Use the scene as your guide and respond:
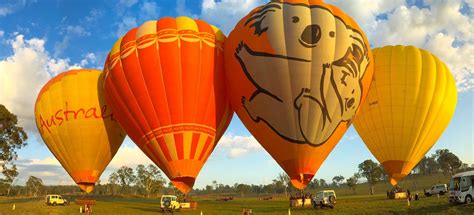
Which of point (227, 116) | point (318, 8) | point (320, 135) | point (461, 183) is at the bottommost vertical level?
point (461, 183)

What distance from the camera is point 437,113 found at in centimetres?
3325

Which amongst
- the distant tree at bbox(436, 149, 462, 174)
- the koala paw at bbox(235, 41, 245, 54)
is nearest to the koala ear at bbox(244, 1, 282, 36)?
the koala paw at bbox(235, 41, 245, 54)

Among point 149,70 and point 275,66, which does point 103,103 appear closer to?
point 149,70

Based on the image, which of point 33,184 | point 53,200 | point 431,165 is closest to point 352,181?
point 431,165

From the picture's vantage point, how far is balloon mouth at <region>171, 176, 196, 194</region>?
90.5 feet

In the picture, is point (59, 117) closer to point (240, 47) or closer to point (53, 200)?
point (53, 200)

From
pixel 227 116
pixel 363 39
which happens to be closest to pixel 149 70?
pixel 227 116

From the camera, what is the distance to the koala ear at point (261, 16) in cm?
2531

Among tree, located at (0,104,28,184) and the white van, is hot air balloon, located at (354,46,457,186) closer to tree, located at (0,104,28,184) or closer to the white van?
the white van

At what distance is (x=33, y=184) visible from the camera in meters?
152

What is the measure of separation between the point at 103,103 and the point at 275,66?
56.1ft

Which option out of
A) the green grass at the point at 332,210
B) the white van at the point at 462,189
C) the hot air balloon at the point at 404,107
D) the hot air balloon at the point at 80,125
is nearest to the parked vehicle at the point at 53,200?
the green grass at the point at 332,210

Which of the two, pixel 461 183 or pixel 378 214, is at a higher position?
pixel 461 183

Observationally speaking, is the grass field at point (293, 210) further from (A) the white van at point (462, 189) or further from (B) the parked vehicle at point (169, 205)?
(B) the parked vehicle at point (169, 205)
